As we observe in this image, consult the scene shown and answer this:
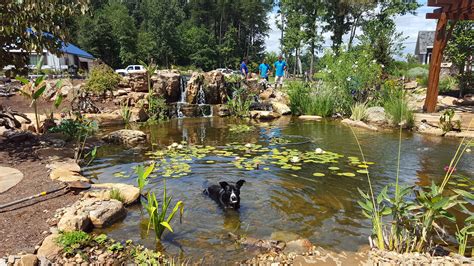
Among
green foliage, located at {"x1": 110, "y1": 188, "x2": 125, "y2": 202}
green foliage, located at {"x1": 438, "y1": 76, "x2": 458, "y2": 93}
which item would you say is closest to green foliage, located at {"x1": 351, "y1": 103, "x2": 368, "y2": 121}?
green foliage, located at {"x1": 438, "y1": 76, "x2": 458, "y2": 93}

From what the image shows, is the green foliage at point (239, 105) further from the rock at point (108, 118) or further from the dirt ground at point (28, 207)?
the dirt ground at point (28, 207)

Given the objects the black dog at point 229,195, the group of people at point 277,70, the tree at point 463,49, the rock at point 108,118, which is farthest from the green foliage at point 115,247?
the tree at point 463,49

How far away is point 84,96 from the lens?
13.0m

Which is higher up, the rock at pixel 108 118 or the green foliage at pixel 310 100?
the green foliage at pixel 310 100

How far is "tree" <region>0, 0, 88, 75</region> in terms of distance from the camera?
5613 millimetres

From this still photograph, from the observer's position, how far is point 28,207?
411cm

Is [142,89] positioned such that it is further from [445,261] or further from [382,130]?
[445,261]

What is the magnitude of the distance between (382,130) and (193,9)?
178ft

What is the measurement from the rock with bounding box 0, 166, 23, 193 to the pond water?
1.15 m

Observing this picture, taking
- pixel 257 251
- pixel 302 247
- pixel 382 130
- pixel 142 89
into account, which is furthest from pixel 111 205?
pixel 142 89

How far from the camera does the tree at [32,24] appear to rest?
5613 millimetres

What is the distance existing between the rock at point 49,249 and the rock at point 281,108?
39.8 feet

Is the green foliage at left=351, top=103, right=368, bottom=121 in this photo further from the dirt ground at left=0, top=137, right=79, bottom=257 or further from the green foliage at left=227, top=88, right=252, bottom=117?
the dirt ground at left=0, top=137, right=79, bottom=257

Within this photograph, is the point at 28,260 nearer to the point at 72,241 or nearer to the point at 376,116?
the point at 72,241
